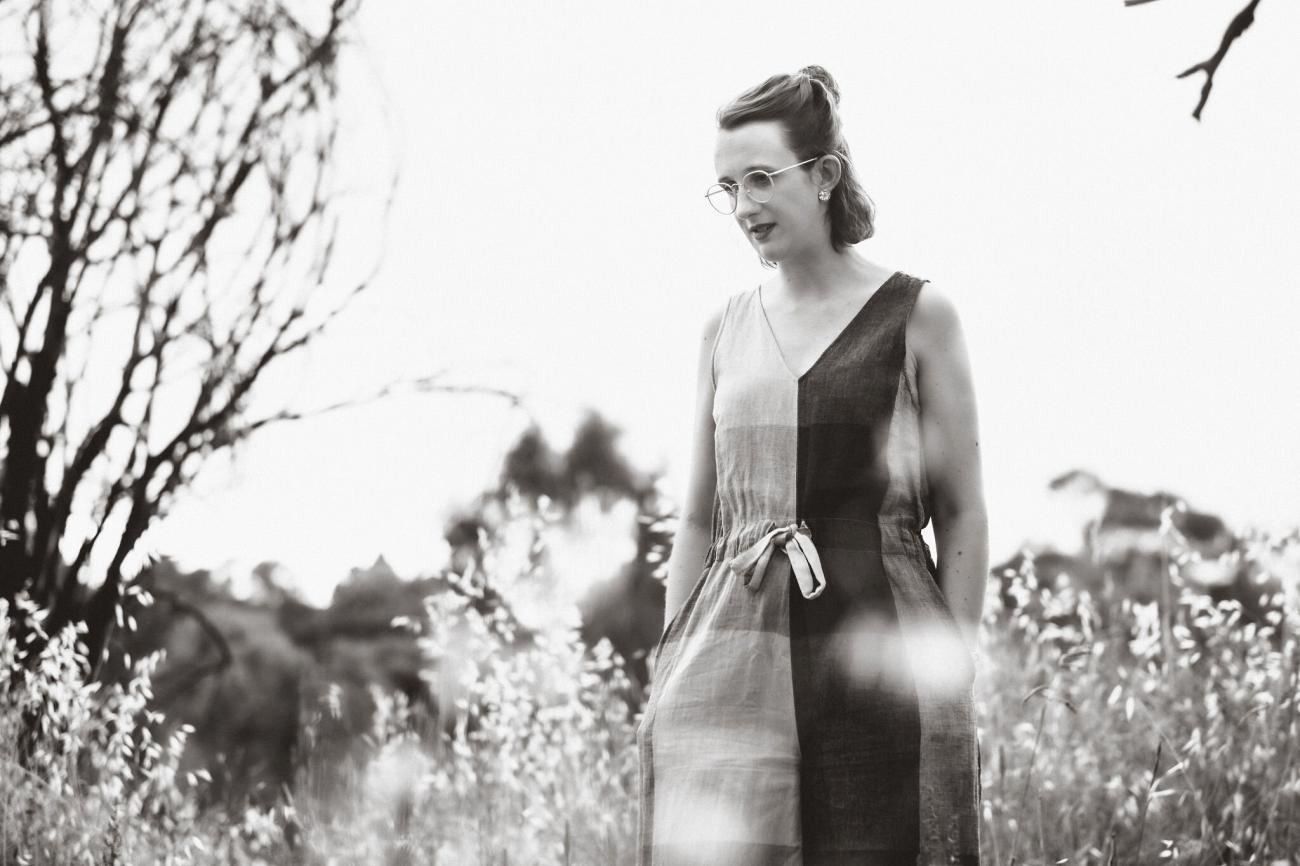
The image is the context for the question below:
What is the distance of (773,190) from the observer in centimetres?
182

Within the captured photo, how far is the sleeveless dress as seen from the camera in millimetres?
Result: 1688

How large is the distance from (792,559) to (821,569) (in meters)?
0.04

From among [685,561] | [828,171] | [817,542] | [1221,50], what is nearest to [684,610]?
[685,561]

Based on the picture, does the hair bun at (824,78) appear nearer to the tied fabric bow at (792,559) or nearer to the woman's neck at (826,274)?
the woman's neck at (826,274)

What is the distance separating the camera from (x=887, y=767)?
5.56ft

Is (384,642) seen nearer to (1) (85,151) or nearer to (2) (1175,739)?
(1) (85,151)

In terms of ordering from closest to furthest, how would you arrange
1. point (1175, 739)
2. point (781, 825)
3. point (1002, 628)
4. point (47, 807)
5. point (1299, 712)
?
1. point (781, 825)
2. point (47, 807)
3. point (1299, 712)
4. point (1175, 739)
5. point (1002, 628)

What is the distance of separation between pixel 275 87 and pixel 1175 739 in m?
2.85

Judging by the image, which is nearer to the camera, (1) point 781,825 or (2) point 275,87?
(1) point 781,825

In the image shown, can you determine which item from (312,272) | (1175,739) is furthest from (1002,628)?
(312,272)

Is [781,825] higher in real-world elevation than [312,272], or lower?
lower

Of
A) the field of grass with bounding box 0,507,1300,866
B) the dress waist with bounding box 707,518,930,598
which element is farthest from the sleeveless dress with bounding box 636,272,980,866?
the field of grass with bounding box 0,507,1300,866

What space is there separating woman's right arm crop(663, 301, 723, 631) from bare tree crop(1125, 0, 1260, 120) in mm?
712

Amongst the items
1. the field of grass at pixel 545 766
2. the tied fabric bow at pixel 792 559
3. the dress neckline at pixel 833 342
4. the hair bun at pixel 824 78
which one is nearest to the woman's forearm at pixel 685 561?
Answer: the tied fabric bow at pixel 792 559
